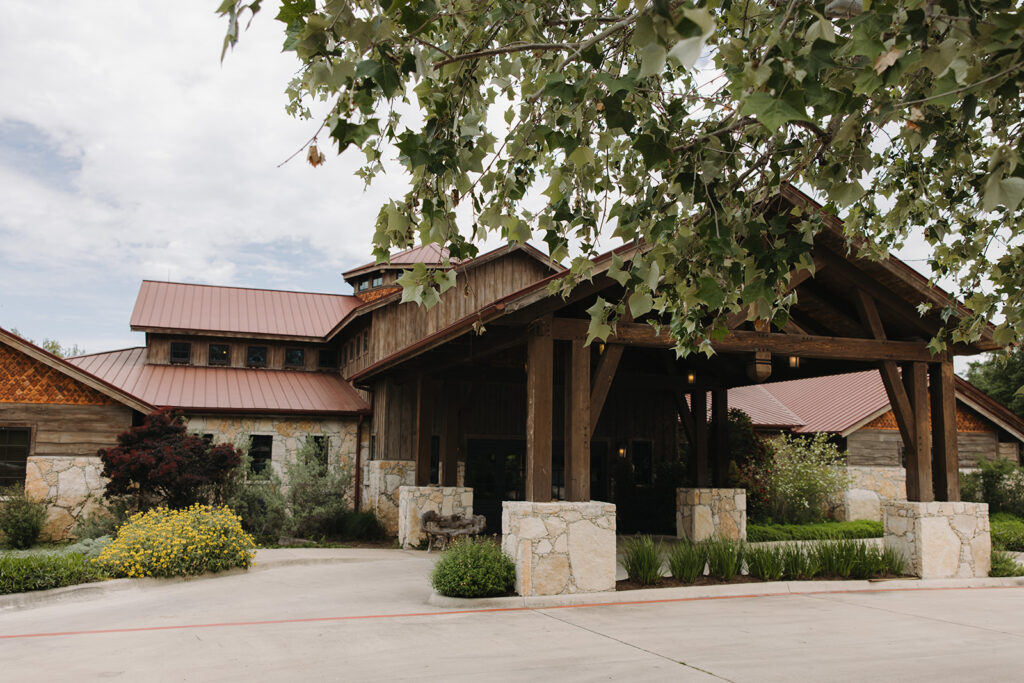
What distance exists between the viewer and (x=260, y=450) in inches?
729

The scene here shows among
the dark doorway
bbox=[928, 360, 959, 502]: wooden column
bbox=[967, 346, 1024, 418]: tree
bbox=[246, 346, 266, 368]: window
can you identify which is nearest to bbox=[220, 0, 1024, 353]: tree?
bbox=[928, 360, 959, 502]: wooden column

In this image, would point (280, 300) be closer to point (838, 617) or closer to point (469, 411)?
point (469, 411)

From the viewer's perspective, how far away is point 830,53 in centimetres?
297

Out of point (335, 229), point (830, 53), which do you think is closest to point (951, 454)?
point (830, 53)

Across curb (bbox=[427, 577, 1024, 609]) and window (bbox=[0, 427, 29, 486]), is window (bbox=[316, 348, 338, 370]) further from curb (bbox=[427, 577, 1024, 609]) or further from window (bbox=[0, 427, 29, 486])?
curb (bbox=[427, 577, 1024, 609])

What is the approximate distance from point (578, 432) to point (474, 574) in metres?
2.14

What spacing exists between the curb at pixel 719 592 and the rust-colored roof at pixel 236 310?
1434cm

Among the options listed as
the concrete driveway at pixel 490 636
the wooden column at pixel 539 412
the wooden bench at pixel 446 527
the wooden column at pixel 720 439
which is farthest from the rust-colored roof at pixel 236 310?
the wooden column at pixel 539 412

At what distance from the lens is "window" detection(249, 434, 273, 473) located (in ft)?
60.2

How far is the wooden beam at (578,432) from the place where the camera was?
32.0 ft

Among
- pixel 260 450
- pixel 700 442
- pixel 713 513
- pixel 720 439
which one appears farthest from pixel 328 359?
pixel 713 513

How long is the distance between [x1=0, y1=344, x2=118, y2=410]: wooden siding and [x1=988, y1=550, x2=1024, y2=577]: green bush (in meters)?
16.6

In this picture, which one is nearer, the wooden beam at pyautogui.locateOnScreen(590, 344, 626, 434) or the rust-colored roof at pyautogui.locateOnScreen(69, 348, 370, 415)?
the wooden beam at pyautogui.locateOnScreen(590, 344, 626, 434)

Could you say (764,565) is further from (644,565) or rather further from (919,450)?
(919,450)
